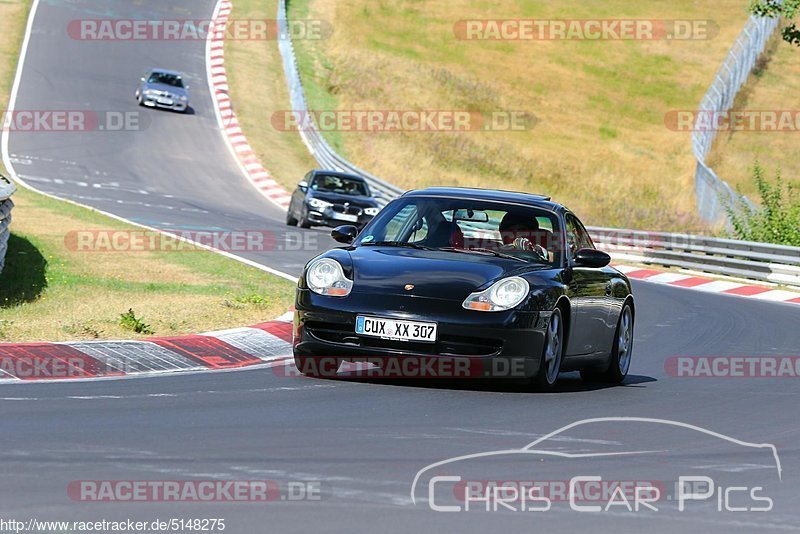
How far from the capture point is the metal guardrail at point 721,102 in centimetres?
3378

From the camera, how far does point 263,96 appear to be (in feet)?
160

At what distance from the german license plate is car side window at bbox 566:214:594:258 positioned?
1.84 metres

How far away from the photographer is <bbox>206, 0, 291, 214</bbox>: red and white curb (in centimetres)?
3709

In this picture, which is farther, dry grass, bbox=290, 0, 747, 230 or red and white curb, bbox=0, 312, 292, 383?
dry grass, bbox=290, 0, 747, 230

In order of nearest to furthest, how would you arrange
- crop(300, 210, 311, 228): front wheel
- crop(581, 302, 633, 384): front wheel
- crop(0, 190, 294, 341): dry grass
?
crop(581, 302, 633, 384): front wheel → crop(0, 190, 294, 341): dry grass → crop(300, 210, 311, 228): front wheel

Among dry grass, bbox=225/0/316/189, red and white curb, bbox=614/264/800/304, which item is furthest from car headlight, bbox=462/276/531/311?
dry grass, bbox=225/0/316/189

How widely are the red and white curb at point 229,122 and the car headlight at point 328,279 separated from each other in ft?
81.4

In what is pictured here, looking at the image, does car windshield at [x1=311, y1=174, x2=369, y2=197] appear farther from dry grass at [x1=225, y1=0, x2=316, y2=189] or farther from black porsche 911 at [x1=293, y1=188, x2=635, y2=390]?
black porsche 911 at [x1=293, y1=188, x2=635, y2=390]

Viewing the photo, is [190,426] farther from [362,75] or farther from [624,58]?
[624,58]

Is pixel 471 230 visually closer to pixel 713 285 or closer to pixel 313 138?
pixel 713 285

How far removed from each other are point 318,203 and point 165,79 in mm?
17135

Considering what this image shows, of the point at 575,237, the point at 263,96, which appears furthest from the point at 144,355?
the point at 263,96

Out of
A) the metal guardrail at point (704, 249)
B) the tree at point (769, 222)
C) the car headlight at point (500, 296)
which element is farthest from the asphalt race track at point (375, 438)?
the tree at point (769, 222)

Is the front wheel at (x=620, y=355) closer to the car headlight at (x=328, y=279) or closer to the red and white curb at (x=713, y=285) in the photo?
the car headlight at (x=328, y=279)
